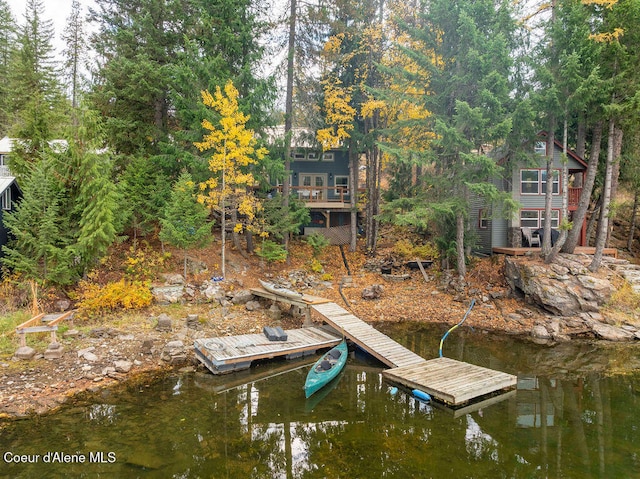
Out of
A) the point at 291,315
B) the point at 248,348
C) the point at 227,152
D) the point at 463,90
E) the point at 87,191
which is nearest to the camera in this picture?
the point at 248,348

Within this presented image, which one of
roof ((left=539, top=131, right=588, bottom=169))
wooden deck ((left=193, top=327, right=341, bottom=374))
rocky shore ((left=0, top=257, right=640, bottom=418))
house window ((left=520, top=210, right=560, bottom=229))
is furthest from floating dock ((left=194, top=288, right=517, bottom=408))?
roof ((left=539, top=131, right=588, bottom=169))

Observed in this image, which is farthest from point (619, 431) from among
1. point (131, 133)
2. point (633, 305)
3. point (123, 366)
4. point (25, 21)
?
point (25, 21)

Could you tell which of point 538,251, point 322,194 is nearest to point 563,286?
point 538,251

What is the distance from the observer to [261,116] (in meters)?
18.0

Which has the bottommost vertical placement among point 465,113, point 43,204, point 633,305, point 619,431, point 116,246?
point 619,431

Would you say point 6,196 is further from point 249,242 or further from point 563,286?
point 563,286

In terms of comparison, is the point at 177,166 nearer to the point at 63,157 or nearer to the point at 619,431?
the point at 63,157

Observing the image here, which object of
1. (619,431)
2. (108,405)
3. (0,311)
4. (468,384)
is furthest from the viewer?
(0,311)

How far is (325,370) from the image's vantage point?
386 inches

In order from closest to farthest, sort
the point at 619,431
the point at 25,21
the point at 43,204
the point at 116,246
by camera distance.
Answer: the point at 619,431 → the point at 43,204 → the point at 116,246 → the point at 25,21

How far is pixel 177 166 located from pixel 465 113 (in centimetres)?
1405

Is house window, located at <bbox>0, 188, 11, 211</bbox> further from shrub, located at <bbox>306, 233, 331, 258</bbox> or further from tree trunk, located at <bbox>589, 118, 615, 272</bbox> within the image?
tree trunk, located at <bbox>589, 118, 615, 272</bbox>

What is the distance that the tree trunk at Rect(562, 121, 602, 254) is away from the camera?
15.9 metres

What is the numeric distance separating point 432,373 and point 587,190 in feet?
41.5
